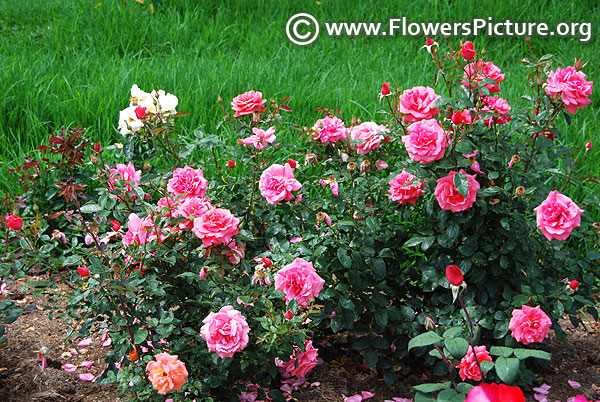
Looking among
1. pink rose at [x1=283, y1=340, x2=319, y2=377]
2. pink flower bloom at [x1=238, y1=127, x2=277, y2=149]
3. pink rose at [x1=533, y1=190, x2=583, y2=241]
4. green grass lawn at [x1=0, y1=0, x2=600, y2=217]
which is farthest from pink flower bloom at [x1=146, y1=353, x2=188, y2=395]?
green grass lawn at [x1=0, y1=0, x2=600, y2=217]

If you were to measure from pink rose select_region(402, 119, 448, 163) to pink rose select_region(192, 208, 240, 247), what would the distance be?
0.46m

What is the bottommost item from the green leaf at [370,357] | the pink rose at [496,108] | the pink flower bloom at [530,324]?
the green leaf at [370,357]

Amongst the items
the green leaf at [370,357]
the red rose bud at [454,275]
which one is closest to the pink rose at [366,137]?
the green leaf at [370,357]

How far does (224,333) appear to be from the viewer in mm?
1421

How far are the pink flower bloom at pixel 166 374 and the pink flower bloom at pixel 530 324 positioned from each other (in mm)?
846

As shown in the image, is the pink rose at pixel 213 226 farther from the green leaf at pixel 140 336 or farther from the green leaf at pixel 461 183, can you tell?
the green leaf at pixel 461 183

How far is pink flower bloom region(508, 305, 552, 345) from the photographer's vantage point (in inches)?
65.5

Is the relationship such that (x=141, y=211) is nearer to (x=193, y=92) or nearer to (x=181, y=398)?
(x=181, y=398)

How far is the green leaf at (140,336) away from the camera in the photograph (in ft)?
4.84

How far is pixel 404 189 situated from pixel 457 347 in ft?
2.24

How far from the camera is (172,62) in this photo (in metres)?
3.59

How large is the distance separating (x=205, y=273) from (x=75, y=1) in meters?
3.57

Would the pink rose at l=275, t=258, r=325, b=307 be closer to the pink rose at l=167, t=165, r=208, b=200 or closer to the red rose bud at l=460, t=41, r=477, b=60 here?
the pink rose at l=167, t=165, r=208, b=200

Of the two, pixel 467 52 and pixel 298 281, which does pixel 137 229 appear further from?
pixel 467 52
